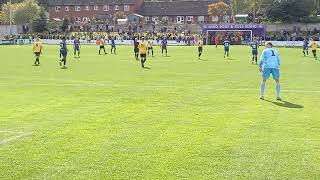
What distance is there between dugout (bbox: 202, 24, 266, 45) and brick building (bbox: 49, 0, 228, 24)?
43.5 metres

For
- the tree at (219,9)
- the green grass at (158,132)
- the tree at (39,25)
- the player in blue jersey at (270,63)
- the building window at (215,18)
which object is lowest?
the green grass at (158,132)

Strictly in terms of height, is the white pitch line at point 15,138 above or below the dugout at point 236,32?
below

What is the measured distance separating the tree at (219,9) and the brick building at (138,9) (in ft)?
9.73

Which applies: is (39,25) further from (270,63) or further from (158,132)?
(158,132)

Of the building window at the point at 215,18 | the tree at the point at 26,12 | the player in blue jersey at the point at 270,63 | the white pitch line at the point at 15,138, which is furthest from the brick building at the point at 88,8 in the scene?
the white pitch line at the point at 15,138

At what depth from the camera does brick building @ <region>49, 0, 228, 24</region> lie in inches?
5349

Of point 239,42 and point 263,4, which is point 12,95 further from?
point 263,4

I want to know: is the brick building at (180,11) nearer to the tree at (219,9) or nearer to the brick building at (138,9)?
the brick building at (138,9)

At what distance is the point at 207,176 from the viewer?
29.5 ft

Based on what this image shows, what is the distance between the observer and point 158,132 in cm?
1269

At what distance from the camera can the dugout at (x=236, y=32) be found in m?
85.9

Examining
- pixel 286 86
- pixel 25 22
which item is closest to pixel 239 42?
pixel 25 22

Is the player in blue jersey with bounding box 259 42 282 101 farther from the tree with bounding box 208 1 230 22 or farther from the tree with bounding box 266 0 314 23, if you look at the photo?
the tree with bounding box 208 1 230 22

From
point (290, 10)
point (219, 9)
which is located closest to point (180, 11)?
point (219, 9)
